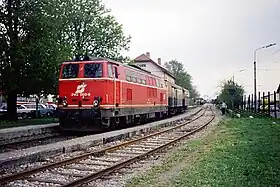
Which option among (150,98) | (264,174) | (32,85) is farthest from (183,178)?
(32,85)

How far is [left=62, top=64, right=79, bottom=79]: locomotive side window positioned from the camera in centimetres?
1838

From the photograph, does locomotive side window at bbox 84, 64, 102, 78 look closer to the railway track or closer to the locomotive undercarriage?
the locomotive undercarriage

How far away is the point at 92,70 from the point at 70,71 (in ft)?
4.06

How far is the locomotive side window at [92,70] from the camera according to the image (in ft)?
58.7

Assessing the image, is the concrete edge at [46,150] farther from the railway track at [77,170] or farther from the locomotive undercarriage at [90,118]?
the locomotive undercarriage at [90,118]

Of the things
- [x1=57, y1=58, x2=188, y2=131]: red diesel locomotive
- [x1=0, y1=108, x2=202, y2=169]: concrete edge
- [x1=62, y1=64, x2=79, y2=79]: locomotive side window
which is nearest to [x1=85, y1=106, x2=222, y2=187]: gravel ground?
[x1=0, y1=108, x2=202, y2=169]: concrete edge

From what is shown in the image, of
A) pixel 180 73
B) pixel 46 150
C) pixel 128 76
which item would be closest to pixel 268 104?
pixel 128 76

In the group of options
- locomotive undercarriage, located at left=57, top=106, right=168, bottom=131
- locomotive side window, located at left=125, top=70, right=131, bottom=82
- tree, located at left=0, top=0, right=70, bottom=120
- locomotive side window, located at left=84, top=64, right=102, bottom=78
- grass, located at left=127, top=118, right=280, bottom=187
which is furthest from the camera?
tree, located at left=0, top=0, right=70, bottom=120

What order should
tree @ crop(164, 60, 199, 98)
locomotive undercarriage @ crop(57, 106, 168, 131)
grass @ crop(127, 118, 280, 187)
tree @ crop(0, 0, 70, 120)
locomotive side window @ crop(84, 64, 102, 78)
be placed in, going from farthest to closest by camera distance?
tree @ crop(164, 60, 199, 98) < tree @ crop(0, 0, 70, 120) < locomotive side window @ crop(84, 64, 102, 78) < locomotive undercarriage @ crop(57, 106, 168, 131) < grass @ crop(127, 118, 280, 187)

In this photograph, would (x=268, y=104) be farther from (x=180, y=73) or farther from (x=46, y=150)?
(x=180, y=73)

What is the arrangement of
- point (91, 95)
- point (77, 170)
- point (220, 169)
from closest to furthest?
point (220, 169), point (77, 170), point (91, 95)

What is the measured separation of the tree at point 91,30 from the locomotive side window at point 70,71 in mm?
23982

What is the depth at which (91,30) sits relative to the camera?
4428cm

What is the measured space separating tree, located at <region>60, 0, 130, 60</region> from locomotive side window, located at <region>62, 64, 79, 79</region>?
24.0 meters
